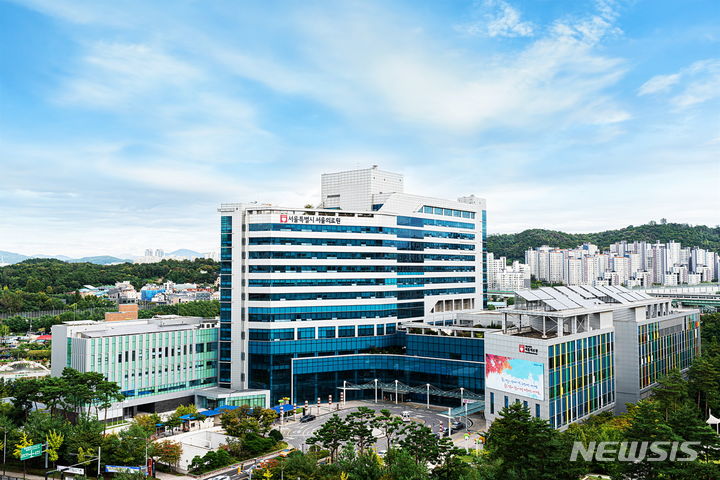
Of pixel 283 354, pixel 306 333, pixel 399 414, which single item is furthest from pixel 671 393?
pixel 283 354

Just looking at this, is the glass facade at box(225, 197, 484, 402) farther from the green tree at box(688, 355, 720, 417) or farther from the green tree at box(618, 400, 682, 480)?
the green tree at box(618, 400, 682, 480)

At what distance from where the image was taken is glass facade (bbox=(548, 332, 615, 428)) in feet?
188

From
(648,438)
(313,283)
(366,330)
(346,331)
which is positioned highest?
(313,283)

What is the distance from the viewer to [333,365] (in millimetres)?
79688

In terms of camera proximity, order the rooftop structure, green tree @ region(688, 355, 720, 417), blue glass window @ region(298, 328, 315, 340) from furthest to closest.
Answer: blue glass window @ region(298, 328, 315, 340) → green tree @ region(688, 355, 720, 417) → the rooftop structure

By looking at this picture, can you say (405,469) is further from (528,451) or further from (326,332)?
(326,332)

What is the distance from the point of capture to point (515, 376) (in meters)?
59.2

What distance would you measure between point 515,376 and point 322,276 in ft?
105

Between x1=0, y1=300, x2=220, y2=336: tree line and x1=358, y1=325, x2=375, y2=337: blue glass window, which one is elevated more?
x1=358, y1=325, x2=375, y2=337: blue glass window

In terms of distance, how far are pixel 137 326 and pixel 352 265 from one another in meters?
31.3

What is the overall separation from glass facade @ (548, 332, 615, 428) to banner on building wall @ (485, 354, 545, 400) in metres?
1.28

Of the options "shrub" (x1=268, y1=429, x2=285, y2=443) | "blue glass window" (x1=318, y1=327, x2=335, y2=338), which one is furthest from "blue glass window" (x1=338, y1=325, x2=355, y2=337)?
"shrub" (x1=268, y1=429, x2=285, y2=443)

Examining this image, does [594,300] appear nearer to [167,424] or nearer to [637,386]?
[637,386]

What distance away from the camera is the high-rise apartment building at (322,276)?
253ft
